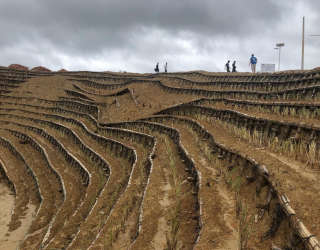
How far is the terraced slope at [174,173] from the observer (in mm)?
6223

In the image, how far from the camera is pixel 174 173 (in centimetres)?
1071

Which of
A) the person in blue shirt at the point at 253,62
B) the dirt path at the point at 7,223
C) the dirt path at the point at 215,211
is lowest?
the dirt path at the point at 7,223

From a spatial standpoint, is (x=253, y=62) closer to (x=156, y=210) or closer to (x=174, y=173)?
(x=174, y=173)

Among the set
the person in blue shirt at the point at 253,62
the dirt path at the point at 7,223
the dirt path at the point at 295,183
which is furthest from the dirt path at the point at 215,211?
the person in blue shirt at the point at 253,62

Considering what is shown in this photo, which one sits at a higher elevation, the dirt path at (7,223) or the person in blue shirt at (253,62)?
the person in blue shirt at (253,62)

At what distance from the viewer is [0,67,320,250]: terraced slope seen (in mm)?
6223

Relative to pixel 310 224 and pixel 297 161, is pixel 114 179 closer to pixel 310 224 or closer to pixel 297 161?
pixel 297 161

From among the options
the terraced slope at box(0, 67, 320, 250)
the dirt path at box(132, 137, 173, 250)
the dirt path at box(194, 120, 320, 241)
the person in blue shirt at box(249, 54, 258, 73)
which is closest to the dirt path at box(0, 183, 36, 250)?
the terraced slope at box(0, 67, 320, 250)

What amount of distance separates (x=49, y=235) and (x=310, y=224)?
883 cm

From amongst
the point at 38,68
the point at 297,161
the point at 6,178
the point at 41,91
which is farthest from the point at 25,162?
the point at 38,68

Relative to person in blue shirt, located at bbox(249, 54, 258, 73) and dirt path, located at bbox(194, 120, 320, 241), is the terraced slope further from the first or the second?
person in blue shirt, located at bbox(249, 54, 258, 73)

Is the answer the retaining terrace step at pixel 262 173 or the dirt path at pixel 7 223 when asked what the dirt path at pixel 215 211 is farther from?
the dirt path at pixel 7 223

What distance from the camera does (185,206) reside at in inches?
316

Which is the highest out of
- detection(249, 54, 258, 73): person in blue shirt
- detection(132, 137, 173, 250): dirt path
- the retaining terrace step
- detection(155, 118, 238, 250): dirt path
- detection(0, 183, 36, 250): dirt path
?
detection(249, 54, 258, 73): person in blue shirt
